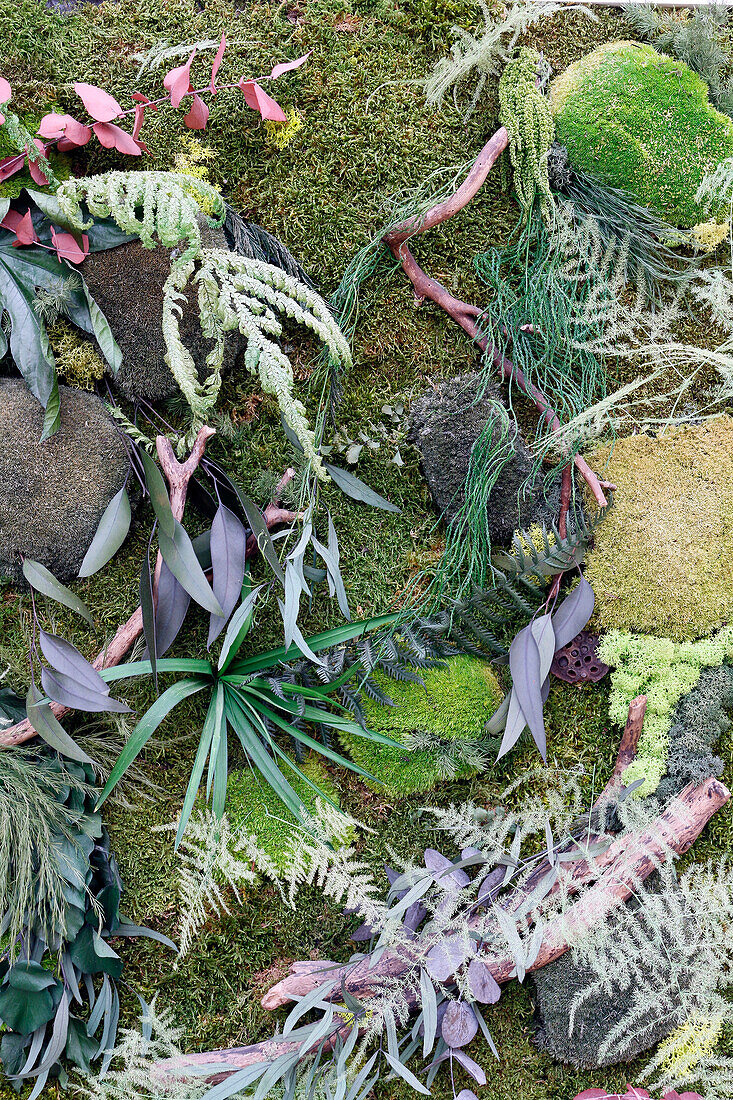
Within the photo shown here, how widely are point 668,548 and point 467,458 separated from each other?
65cm

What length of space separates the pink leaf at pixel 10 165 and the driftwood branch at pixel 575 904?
90.0 inches

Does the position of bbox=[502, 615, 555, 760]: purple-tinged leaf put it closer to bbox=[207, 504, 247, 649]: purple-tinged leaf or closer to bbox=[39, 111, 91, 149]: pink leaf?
bbox=[207, 504, 247, 649]: purple-tinged leaf

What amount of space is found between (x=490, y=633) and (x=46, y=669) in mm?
1262

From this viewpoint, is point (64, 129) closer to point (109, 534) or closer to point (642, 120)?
point (109, 534)

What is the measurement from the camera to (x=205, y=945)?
2176 millimetres

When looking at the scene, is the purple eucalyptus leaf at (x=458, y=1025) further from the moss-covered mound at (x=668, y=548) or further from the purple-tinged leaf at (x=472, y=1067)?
the moss-covered mound at (x=668, y=548)

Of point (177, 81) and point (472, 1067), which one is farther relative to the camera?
point (472, 1067)

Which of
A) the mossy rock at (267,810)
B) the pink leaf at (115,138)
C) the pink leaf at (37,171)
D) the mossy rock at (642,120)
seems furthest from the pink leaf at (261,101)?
the mossy rock at (267,810)

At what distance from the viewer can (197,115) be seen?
2.09m

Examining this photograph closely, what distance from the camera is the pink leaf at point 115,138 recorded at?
201cm

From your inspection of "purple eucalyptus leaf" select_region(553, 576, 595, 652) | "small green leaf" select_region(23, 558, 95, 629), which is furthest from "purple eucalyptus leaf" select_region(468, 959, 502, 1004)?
"small green leaf" select_region(23, 558, 95, 629)

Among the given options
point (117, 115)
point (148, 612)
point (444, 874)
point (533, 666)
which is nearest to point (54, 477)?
point (148, 612)

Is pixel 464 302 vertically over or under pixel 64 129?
under

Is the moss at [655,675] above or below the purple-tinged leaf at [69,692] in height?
above
